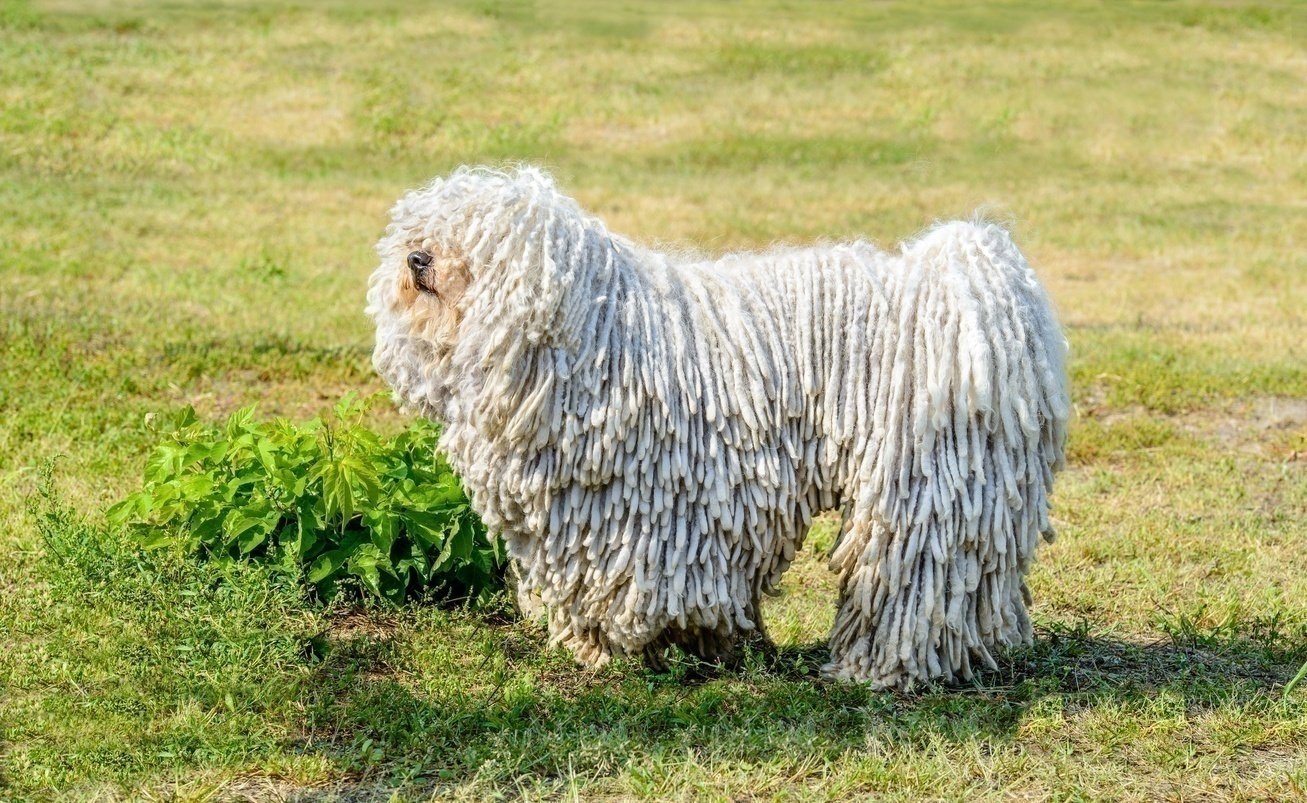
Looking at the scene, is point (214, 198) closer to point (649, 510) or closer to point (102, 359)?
point (102, 359)

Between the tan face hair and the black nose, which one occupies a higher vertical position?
the black nose

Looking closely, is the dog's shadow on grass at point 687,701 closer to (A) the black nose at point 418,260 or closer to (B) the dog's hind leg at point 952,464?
(B) the dog's hind leg at point 952,464

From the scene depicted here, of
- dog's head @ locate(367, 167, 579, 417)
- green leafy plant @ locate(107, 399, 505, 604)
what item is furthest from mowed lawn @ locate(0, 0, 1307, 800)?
dog's head @ locate(367, 167, 579, 417)

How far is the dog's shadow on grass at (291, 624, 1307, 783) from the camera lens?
14.2 ft

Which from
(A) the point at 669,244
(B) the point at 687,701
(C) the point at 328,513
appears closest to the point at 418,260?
(A) the point at 669,244

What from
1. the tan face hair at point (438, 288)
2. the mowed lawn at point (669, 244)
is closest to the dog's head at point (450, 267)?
the tan face hair at point (438, 288)

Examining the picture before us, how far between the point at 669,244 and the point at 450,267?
0.91 meters

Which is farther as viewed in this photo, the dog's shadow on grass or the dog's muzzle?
the dog's muzzle

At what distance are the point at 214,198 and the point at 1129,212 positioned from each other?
27.1 feet

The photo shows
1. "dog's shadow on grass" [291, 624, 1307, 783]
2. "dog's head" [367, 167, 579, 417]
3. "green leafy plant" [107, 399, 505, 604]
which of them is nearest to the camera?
"dog's shadow on grass" [291, 624, 1307, 783]

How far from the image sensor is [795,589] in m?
6.09

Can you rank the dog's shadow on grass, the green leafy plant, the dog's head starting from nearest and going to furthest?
the dog's shadow on grass < the dog's head < the green leafy plant

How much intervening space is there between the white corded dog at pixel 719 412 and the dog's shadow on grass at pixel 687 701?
0.60 ft

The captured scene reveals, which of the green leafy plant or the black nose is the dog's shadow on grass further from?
the black nose
